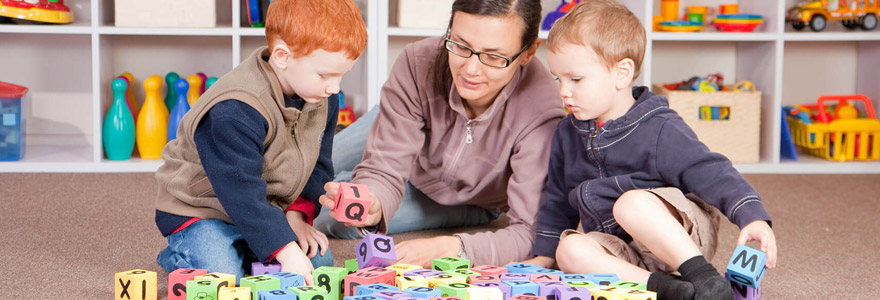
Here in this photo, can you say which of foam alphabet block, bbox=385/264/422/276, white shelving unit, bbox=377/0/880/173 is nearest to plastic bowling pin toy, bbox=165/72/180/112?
Result: white shelving unit, bbox=377/0/880/173

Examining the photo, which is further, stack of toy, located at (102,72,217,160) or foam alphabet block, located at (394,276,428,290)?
stack of toy, located at (102,72,217,160)

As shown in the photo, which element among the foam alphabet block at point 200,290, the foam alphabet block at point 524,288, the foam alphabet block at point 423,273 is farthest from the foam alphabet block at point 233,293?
the foam alphabet block at point 524,288

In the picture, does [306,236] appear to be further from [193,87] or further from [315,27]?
[193,87]

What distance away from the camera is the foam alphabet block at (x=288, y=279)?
1.10 meters

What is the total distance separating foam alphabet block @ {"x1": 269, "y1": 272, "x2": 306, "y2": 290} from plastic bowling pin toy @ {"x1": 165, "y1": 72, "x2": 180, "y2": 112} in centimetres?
148

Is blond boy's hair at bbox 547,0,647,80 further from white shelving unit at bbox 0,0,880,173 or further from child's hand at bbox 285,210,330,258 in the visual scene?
white shelving unit at bbox 0,0,880,173

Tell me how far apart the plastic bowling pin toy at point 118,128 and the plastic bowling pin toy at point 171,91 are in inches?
5.5

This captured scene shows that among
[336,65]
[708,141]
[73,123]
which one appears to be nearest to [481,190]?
[336,65]

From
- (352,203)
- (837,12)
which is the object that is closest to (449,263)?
(352,203)

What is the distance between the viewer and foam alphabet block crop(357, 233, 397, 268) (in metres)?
1.20

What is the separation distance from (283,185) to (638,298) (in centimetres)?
52

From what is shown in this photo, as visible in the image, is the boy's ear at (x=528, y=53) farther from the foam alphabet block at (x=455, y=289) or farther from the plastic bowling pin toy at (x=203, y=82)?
the plastic bowling pin toy at (x=203, y=82)

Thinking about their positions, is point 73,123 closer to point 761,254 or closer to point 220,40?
point 220,40

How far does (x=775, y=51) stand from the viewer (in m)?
2.46
